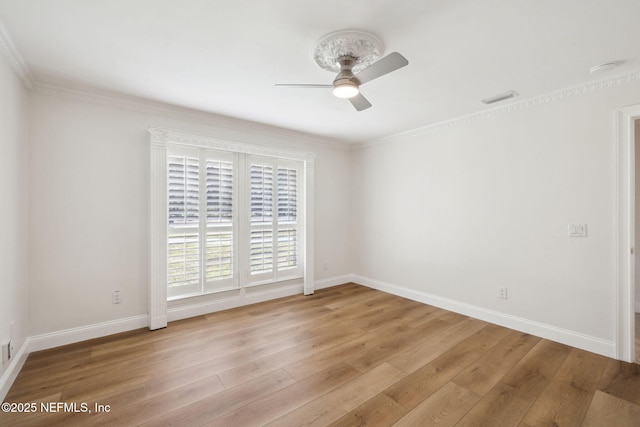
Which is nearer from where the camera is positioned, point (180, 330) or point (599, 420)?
point (599, 420)

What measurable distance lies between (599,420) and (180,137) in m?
4.31

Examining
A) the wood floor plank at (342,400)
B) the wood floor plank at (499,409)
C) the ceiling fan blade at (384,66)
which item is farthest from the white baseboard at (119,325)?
the ceiling fan blade at (384,66)

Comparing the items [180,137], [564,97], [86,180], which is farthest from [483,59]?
[86,180]

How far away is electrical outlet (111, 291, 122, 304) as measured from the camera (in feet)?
9.68

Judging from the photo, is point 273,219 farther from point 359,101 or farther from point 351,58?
point 351,58

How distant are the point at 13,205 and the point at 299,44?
2565 mm

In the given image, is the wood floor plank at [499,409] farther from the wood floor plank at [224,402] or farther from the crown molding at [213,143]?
the crown molding at [213,143]

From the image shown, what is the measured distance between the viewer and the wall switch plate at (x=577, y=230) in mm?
2646

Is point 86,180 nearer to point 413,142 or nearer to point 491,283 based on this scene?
point 413,142

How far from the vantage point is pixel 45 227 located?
8.64 feet

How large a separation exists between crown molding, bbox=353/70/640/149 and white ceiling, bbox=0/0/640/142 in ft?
0.40

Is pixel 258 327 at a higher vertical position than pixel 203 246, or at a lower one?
lower

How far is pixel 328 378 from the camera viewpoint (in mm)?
2207

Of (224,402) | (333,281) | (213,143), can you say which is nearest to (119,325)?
(224,402)
